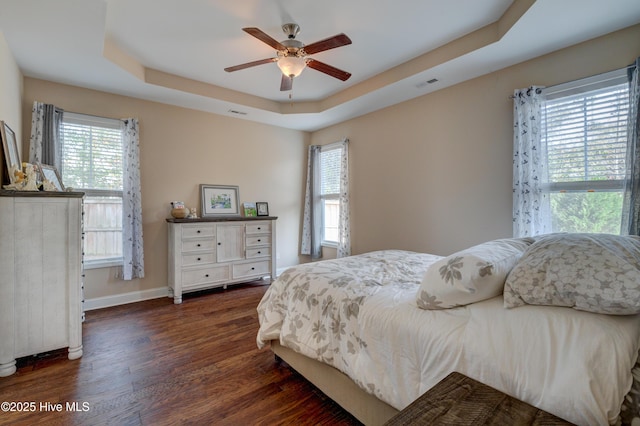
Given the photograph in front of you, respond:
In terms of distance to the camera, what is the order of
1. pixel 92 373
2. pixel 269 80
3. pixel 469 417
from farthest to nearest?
pixel 269 80
pixel 92 373
pixel 469 417

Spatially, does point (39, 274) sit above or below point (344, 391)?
above

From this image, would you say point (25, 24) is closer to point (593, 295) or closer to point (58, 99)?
point (58, 99)

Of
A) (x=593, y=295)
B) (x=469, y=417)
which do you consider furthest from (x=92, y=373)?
(x=593, y=295)

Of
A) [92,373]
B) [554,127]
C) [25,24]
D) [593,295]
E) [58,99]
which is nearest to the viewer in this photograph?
[593,295]

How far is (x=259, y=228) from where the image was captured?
4.36 metres

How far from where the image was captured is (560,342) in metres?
0.93

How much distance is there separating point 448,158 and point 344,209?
1762mm

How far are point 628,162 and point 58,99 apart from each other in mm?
5553

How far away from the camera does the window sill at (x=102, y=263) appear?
11.1 ft

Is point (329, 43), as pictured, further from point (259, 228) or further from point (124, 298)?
point (124, 298)

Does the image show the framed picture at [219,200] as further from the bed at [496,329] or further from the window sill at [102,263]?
the bed at [496,329]

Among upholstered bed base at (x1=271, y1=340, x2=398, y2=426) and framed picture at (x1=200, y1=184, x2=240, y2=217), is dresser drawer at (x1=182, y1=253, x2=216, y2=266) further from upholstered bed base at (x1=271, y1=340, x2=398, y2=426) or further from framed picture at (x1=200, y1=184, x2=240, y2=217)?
upholstered bed base at (x1=271, y1=340, x2=398, y2=426)

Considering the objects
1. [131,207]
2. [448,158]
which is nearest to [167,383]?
[131,207]

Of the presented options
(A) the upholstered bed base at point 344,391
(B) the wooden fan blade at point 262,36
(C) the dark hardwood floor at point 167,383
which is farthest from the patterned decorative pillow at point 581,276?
(B) the wooden fan blade at point 262,36
